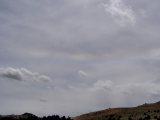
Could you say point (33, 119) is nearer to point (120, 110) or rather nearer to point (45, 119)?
point (45, 119)

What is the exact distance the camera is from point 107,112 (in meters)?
81.5

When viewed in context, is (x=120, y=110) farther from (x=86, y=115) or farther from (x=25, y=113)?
(x=25, y=113)

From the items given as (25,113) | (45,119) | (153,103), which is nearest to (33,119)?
(45,119)

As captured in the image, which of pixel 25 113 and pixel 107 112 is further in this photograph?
pixel 107 112

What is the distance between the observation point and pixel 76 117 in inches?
3351

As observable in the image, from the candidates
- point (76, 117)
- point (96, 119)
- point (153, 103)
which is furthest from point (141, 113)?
point (76, 117)

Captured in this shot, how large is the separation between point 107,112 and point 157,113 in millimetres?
16940

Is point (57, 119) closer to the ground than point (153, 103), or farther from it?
closer to the ground

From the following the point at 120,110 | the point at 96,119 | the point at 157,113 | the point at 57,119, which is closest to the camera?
the point at 57,119

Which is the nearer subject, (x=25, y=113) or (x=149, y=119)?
Result: (x=149, y=119)

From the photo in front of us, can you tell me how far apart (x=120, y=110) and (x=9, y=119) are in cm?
2672

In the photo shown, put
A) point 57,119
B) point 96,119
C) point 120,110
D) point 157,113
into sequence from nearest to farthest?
point 57,119 < point 157,113 < point 96,119 < point 120,110

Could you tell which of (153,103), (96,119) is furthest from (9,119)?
(153,103)

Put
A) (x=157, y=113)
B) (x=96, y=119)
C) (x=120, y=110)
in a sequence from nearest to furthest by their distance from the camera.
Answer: (x=157, y=113) < (x=96, y=119) < (x=120, y=110)
